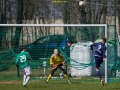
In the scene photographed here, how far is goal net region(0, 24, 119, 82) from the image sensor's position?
29.3 meters

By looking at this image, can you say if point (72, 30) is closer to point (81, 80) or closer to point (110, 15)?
point (81, 80)

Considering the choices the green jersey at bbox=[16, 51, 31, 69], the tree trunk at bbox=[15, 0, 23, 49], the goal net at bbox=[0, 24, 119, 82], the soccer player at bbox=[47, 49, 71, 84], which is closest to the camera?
the green jersey at bbox=[16, 51, 31, 69]

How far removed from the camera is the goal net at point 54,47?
2931 centimetres

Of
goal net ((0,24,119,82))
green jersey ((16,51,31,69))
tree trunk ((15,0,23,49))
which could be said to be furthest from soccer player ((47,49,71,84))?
tree trunk ((15,0,23,49))

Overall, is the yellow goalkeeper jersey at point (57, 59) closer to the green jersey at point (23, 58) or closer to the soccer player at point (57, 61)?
the soccer player at point (57, 61)

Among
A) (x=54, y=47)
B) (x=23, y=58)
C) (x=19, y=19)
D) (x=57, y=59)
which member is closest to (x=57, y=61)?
(x=57, y=59)

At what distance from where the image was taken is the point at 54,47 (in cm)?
2980

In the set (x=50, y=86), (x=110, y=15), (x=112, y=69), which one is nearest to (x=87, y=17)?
(x=110, y=15)

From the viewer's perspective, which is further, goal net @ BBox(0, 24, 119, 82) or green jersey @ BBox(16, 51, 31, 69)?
goal net @ BBox(0, 24, 119, 82)

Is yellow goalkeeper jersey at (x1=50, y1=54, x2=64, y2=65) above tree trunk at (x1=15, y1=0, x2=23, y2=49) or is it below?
below

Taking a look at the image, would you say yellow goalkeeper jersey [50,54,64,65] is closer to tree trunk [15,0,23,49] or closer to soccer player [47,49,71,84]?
soccer player [47,49,71,84]

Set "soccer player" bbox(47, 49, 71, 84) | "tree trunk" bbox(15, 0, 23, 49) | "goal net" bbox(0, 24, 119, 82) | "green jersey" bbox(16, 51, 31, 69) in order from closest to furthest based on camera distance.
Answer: "green jersey" bbox(16, 51, 31, 69), "soccer player" bbox(47, 49, 71, 84), "goal net" bbox(0, 24, 119, 82), "tree trunk" bbox(15, 0, 23, 49)

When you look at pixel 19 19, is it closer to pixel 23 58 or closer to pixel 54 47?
pixel 54 47

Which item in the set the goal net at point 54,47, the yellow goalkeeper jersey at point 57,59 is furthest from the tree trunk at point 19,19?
the yellow goalkeeper jersey at point 57,59
